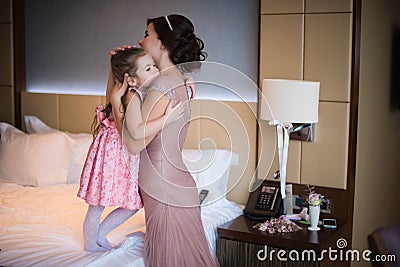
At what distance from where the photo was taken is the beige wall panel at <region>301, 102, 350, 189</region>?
3.17 metres

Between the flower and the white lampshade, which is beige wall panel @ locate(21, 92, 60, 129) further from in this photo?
the flower

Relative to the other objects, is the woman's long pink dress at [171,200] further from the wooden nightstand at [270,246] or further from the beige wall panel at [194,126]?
the wooden nightstand at [270,246]

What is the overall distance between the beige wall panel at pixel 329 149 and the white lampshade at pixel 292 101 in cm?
18

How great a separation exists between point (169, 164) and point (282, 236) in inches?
31.0

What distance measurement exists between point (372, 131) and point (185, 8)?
1.40 m

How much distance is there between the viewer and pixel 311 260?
282 centimetres

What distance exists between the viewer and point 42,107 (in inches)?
170

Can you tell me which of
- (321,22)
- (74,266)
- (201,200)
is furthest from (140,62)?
(321,22)

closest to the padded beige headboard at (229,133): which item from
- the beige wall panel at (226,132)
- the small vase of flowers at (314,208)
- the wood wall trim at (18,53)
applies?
the beige wall panel at (226,132)

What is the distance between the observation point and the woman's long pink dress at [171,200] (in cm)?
244

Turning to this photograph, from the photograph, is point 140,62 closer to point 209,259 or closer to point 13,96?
point 209,259

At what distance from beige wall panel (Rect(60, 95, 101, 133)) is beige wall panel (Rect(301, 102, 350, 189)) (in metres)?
1.56
